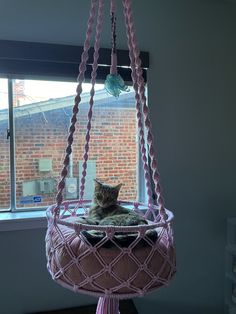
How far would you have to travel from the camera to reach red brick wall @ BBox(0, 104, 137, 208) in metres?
1.73

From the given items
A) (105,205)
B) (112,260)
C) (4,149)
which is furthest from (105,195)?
(4,149)

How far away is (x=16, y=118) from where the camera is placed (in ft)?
5.64

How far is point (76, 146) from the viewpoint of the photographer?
1810 mm

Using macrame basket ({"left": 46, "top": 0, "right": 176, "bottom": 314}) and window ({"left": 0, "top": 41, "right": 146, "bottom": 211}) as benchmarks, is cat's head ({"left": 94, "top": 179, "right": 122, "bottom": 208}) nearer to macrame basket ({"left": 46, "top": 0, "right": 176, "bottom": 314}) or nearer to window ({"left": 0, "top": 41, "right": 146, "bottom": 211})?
macrame basket ({"left": 46, "top": 0, "right": 176, "bottom": 314})

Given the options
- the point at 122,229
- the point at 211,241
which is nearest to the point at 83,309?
the point at 211,241

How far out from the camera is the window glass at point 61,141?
173 cm

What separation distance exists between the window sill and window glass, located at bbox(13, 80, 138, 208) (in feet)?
0.31

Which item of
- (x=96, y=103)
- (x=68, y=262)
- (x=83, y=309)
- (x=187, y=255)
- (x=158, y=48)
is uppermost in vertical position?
(x=158, y=48)

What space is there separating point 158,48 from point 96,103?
53 cm

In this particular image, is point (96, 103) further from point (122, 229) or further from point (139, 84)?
point (122, 229)

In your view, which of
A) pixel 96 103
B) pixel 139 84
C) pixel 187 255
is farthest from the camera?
pixel 187 255

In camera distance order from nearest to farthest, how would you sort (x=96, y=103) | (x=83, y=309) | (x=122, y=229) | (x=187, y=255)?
(x=122, y=229) < (x=83, y=309) < (x=96, y=103) < (x=187, y=255)

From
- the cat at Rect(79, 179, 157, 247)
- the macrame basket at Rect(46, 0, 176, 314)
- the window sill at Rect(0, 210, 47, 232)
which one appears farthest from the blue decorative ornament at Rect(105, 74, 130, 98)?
the window sill at Rect(0, 210, 47, 232)

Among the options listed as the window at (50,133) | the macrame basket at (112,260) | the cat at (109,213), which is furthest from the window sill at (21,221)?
the macrame basket at (112,260)
